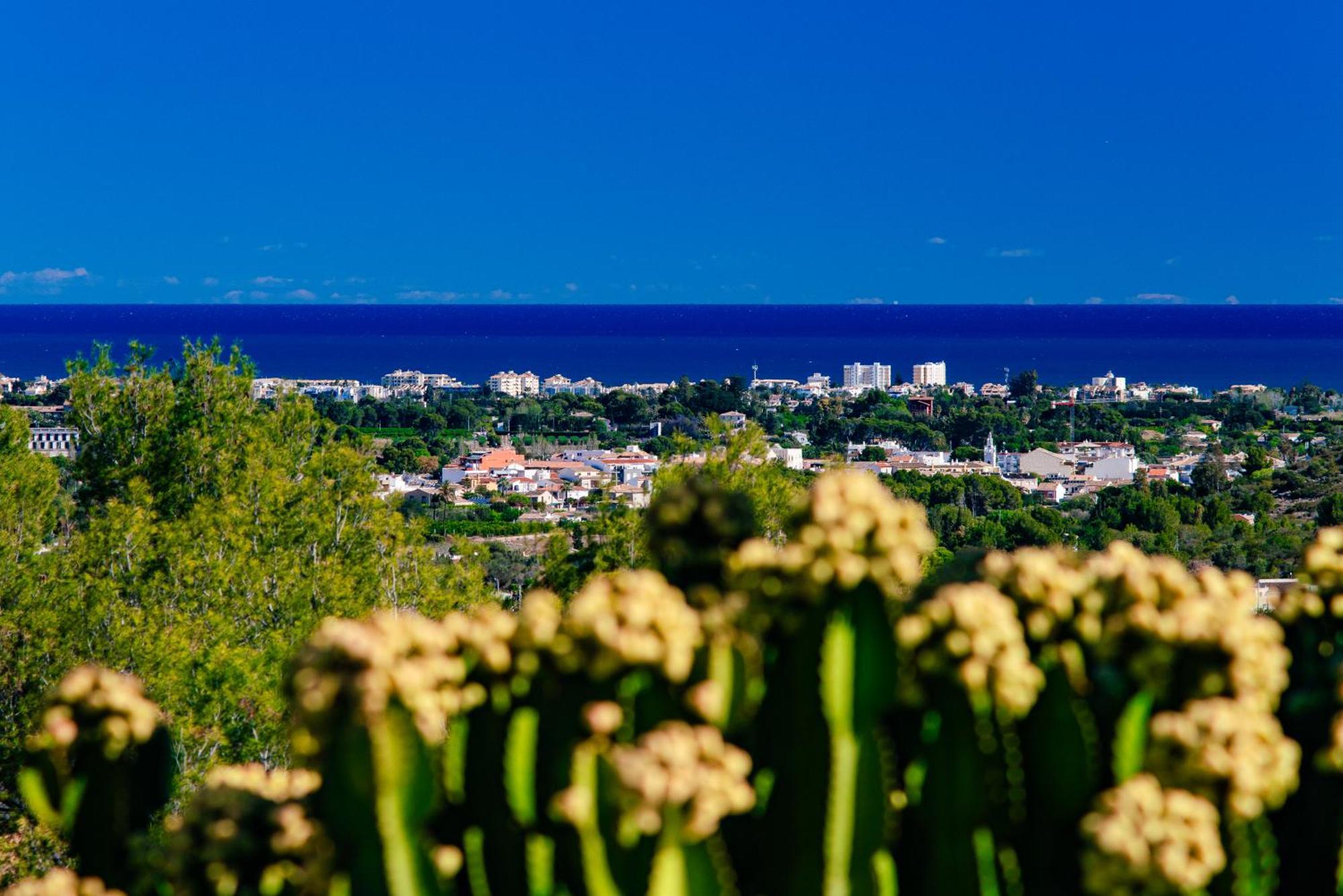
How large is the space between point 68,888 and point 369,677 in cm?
101

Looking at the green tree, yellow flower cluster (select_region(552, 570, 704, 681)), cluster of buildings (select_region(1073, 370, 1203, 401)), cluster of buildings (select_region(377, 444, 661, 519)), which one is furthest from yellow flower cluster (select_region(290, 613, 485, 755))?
cluster of buildings (select_region(1073, 370, 1203, 401))

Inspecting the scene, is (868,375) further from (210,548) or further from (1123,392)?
(210,548)

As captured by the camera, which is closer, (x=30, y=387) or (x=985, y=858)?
(x=985, y=858)

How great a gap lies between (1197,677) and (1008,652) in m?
0.37

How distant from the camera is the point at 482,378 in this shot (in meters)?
137

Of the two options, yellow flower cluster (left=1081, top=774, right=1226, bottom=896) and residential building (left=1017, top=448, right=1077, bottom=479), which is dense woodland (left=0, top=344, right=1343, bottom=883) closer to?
yellow flower cluster (left=1081, top=774, right=1226, bottom=896)

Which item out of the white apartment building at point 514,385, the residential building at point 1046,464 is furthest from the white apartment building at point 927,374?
the residential building at point 1046,464

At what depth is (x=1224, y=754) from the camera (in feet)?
7.47

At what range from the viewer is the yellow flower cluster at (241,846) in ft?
9.00

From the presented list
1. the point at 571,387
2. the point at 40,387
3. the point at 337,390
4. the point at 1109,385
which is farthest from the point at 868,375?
the point at 40,387

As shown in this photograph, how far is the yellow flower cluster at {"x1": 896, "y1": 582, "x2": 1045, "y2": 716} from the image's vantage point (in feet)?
7.81

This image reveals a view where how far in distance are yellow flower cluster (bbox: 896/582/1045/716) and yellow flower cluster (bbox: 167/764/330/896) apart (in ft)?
4.02

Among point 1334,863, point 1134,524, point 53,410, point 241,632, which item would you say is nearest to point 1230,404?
point 1134,524

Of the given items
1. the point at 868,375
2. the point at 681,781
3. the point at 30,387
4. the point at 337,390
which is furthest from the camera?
the point at 868,375
